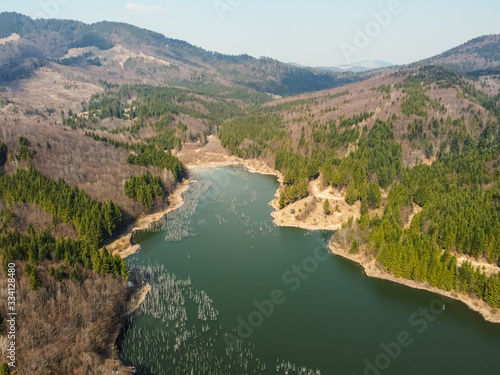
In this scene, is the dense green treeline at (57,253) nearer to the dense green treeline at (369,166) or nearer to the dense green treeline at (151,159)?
the dense green treeline at (151,159)

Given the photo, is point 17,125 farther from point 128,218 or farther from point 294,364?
point 294,364

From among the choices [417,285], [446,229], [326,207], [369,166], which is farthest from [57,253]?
[369,166]

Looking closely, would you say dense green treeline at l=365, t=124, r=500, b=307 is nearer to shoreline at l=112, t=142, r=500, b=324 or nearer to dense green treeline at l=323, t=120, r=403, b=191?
shoreline at l=112, t=142, r=500, b=324

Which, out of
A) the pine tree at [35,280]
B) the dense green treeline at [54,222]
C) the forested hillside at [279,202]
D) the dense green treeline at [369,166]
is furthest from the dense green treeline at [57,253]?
the dense green treeline at [369,166]

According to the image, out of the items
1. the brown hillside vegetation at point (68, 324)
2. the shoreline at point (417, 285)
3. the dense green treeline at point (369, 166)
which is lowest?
the shoreline at point (417, 285)

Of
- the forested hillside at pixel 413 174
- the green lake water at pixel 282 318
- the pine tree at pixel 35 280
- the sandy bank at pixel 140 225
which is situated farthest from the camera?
the sandy bank at pixel 140 225

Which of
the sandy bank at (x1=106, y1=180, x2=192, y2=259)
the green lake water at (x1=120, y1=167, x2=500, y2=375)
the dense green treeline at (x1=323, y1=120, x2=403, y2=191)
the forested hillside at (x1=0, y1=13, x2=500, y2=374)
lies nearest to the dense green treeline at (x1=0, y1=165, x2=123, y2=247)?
the forested hillside at (x1=0, y1=13, x2=500, y2=374)

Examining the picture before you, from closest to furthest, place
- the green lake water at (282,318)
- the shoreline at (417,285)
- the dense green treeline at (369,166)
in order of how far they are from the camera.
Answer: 1. the green lake water at (282,318)
2. the shoreline at (417,285)
3. the dense green treeline at (369,166)
